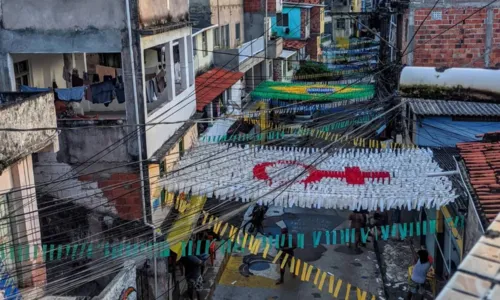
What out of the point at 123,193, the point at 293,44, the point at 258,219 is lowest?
the point at 258,219

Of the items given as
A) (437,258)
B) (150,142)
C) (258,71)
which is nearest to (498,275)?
(150,142)

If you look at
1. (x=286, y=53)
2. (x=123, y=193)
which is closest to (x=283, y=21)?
(x=286, y=53)

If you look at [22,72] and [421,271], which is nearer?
[421,271]

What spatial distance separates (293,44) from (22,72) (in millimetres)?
23583

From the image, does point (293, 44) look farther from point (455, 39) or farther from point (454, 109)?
point (454, 109)

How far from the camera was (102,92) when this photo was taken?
13.0 metres

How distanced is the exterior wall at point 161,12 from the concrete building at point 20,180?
3503mm

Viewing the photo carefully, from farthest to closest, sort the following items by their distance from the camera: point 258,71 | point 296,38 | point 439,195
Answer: point 296,38 → point 258,71 → point 439,195

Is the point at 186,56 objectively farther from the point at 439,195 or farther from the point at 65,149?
the point at 439,195

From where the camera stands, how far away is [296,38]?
37.8 meters

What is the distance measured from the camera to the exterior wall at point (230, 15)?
23594 millimetres

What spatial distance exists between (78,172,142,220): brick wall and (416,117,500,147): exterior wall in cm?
798

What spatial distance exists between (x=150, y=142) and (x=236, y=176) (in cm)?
196

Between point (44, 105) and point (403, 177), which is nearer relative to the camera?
point (44, 105)
